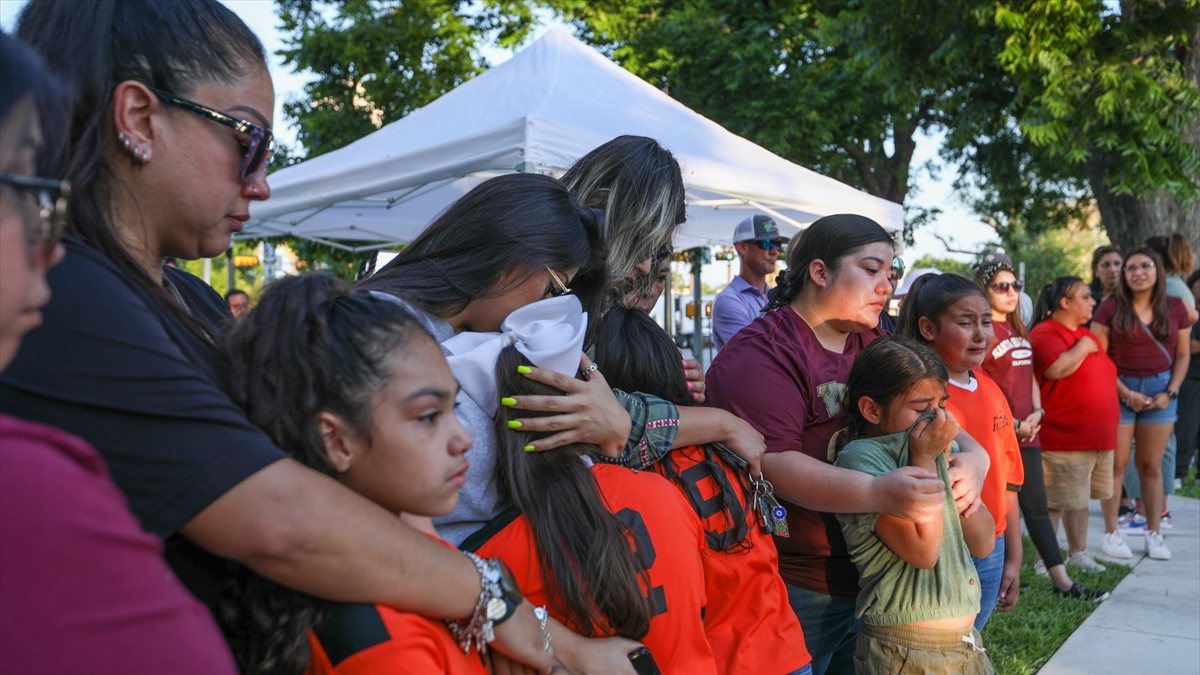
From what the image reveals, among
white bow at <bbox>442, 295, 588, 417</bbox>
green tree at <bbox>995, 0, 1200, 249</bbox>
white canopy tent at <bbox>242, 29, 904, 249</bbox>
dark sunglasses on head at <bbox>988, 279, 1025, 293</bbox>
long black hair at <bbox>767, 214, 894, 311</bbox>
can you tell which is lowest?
white bow at <bbox>442, 295, 588, 417</bbox>

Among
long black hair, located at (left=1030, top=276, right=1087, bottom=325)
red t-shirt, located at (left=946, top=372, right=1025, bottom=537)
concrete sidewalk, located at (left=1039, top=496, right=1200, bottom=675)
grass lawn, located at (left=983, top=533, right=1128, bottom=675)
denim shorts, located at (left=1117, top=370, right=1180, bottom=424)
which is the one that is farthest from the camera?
denim shorts, located at (left=1117, top=370, right=1180, bottom=424)

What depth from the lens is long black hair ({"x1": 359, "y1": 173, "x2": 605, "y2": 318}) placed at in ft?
6.28

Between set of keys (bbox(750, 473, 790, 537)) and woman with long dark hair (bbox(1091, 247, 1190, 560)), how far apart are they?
5423mm

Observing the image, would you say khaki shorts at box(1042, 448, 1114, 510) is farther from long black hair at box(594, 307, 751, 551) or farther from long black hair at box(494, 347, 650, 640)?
long black hair at box(494, 347, 650, 640)

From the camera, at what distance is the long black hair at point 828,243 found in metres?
3.02

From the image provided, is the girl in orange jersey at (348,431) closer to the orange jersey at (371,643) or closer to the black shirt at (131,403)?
the orange jersey at (371,643)

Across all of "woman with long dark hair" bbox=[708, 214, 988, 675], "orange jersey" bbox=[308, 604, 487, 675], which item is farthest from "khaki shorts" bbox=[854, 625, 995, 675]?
"orange jersey" bbox=[308, 604, 487, 675]

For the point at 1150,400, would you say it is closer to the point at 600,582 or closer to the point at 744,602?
the point at 744,602

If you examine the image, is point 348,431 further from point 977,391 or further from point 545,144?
point 545,144

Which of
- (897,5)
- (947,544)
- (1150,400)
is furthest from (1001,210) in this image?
(947,544)

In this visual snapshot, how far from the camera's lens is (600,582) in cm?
168

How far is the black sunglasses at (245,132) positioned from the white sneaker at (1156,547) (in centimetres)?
704

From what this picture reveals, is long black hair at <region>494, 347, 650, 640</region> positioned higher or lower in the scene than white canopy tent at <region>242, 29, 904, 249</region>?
lower

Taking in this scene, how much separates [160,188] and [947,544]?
2.34 metres
